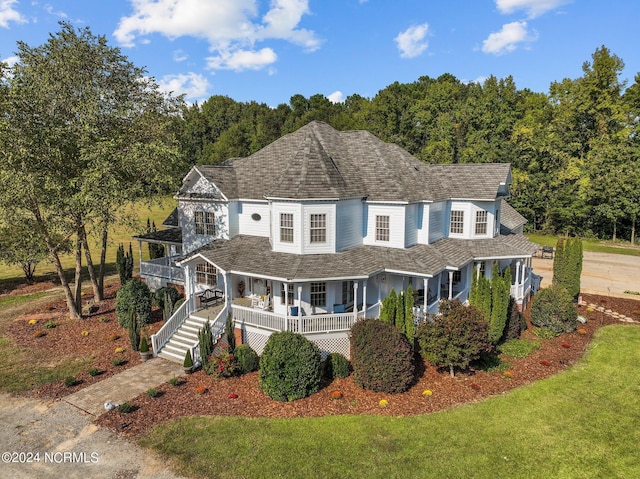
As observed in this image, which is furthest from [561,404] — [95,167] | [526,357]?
[95,167]

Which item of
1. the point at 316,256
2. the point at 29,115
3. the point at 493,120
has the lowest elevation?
the point at 316,256

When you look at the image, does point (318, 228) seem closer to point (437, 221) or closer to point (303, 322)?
point (303, 322)

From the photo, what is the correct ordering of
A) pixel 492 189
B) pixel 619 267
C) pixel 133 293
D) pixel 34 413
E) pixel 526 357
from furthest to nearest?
pixel 619 267
pixel 492 189
pixel 133 293
pixel 526 357
pixel 34 413

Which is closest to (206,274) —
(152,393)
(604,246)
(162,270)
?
(162,270)

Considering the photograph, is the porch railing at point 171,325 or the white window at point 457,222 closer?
the porch railing at point 171,325

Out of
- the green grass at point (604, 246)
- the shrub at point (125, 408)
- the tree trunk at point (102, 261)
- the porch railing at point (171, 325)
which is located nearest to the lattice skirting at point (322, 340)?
the porch railing at point (171, 325)

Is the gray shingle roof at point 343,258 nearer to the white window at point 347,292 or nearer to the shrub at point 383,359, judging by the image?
the white window at point 347,292

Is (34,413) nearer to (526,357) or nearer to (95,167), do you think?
(95,167)
